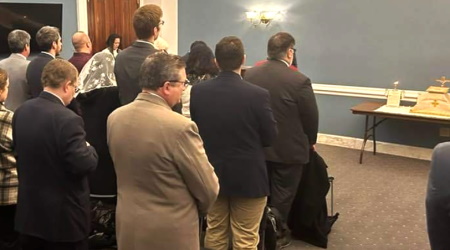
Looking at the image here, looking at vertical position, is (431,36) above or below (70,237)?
above

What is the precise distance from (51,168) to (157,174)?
0.62 metres

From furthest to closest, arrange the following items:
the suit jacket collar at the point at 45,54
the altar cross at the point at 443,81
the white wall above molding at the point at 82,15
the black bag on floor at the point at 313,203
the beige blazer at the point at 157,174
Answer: the white wall above molding at the point at 82,15
the altar cross at the point at 443,81
the suit jacket collar at the point at 45,54
the black bag on floor at the point at 313,203
the beige blazer at the point at 157,174

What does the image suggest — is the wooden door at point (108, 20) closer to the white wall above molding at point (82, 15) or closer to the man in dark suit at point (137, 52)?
the white wall above molding at point (82, 15)

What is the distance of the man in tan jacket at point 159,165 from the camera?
1.65 m

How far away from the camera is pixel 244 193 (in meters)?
2.42

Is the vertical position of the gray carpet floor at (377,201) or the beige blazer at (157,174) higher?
the beige blazer at (157,174)

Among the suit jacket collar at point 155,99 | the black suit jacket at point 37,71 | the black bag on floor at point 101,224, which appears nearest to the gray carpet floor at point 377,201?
the black bag on floor at point 101,224

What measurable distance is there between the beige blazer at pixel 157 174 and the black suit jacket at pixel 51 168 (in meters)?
0.31

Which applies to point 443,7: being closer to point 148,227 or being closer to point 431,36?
point 431,36

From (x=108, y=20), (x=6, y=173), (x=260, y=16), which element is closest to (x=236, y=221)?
(x=6, y=173)

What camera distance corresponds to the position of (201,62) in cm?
306

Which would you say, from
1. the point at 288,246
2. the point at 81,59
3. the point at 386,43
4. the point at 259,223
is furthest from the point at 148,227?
the point at 386,43

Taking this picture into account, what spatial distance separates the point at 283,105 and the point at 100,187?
1.34 m

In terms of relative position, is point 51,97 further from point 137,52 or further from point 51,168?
point 137,52
